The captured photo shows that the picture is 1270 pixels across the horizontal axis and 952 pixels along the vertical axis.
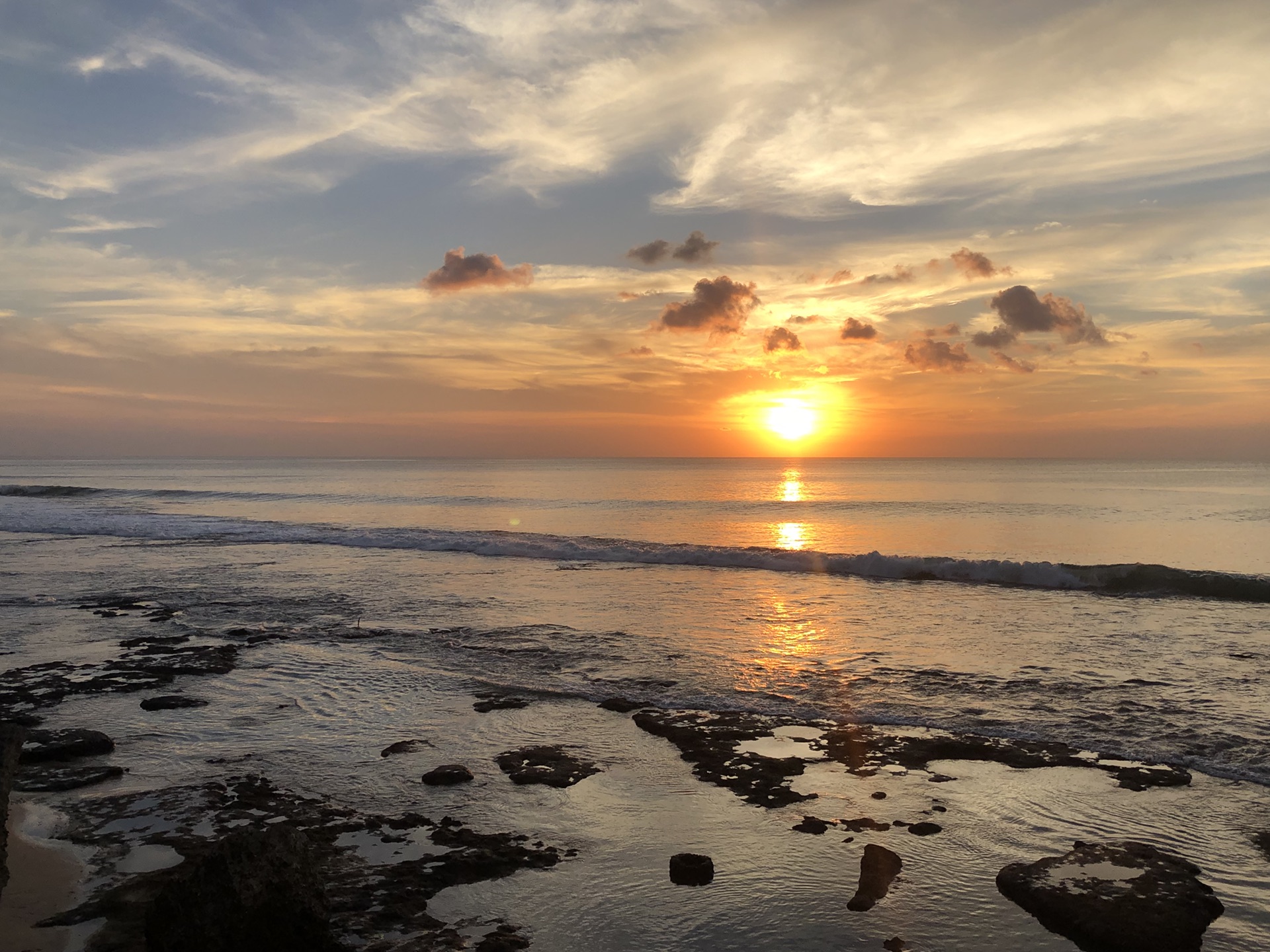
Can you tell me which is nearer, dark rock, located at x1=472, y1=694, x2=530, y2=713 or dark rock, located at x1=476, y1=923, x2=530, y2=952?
dark rock, located at x1=476, y1=923, x2=530, y2=952

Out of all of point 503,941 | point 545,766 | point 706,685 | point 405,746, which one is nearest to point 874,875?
point 503,941

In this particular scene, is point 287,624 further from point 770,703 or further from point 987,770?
point 987,770

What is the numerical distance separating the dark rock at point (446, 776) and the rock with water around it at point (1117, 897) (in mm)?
4434

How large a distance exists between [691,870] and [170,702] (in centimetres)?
723

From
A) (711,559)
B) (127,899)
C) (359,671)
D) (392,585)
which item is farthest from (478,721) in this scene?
(711,559)

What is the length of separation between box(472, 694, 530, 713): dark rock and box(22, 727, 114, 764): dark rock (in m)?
3.74

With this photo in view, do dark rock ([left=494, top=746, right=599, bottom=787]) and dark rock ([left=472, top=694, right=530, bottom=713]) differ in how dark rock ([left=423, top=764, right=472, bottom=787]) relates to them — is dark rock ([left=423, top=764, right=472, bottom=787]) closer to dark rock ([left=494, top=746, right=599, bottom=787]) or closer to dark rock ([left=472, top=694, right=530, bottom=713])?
dark rock ([left=494, top=746, right=599, bottom=787])

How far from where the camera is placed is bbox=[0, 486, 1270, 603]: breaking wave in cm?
2042

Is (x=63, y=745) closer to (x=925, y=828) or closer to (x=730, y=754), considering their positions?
(x=730, y=754)

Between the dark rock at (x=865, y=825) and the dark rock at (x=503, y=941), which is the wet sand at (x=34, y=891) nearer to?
the dark rock at (x=503, y=941)

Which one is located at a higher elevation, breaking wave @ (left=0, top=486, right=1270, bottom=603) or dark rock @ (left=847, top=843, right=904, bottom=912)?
breaking wave @ (left=0, top=486, right=1270, bottom=603)

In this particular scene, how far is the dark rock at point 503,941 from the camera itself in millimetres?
4691

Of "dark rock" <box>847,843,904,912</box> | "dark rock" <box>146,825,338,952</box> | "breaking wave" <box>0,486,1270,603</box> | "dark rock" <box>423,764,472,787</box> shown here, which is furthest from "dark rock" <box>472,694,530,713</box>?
"breaking wave" <box>0,486,1270,603</box>

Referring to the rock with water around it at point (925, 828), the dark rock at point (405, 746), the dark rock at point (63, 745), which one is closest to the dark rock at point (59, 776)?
the dark rock at point (63, 745)
